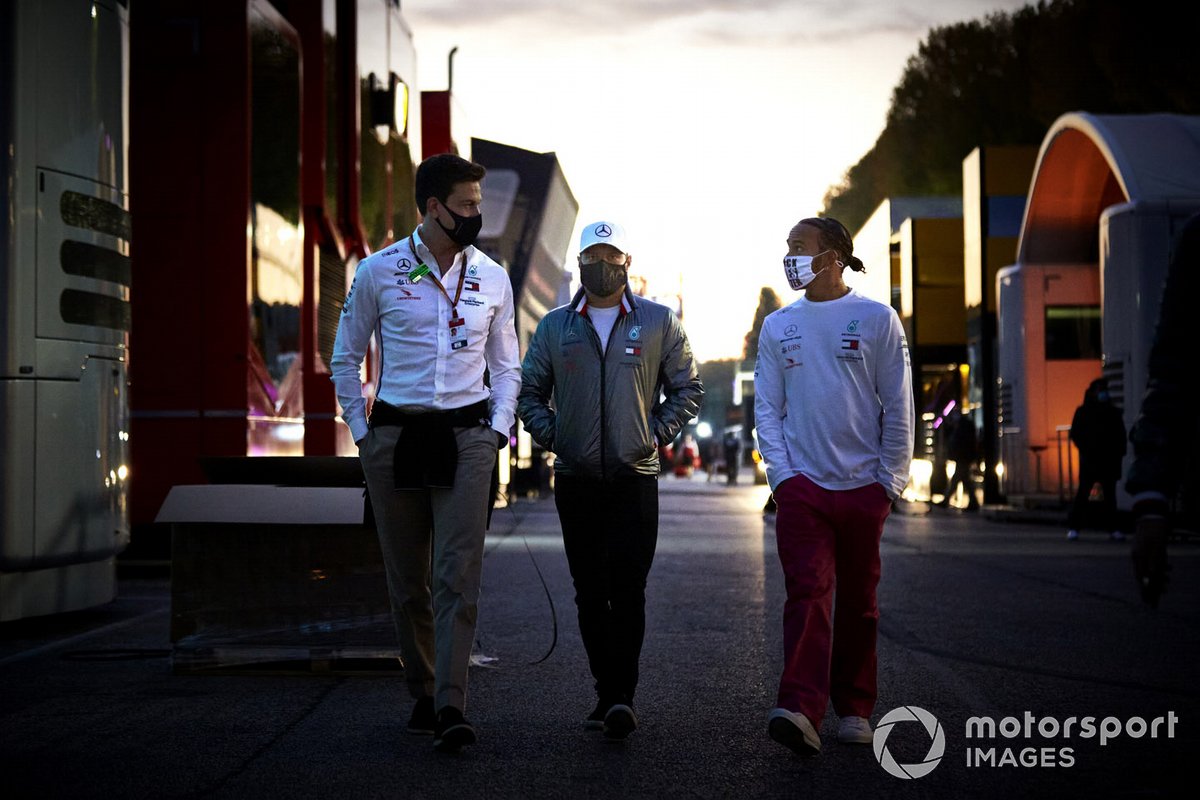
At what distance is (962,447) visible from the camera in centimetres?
2569

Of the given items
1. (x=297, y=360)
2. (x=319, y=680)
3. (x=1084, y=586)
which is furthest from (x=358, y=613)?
(x=1084, y=586)

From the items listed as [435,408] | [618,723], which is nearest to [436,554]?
[435,408]

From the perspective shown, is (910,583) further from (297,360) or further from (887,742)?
(887,742)

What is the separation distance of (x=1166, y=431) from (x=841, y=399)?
2.54 m

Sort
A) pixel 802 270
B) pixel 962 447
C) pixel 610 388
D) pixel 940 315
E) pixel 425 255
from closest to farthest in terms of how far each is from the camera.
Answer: pixel 425 255, pixel 802 270, pixel 610 388, pixel 962 447, pixel 940 315

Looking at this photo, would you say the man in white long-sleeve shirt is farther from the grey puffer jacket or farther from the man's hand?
the man's hand

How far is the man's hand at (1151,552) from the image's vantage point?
138 inches

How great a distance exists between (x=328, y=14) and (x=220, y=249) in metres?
2.60

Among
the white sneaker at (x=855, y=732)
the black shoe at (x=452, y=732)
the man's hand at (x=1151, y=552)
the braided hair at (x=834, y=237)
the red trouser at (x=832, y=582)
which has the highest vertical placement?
the braided hair at (x=834, y=237)

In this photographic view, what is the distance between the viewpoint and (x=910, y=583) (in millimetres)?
12727

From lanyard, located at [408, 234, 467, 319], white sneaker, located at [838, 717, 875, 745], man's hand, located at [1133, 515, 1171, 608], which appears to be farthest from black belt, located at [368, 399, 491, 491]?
man's hand, located at [1133, 515, 1171, 608]

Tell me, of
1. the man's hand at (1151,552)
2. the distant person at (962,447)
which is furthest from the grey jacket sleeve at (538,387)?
the distant person at (962,447)

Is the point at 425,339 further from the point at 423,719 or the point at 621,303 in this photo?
the point at 423,719

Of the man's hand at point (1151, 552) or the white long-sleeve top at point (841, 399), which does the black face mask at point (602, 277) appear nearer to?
the white long-sleeve top at point (841, 399)
